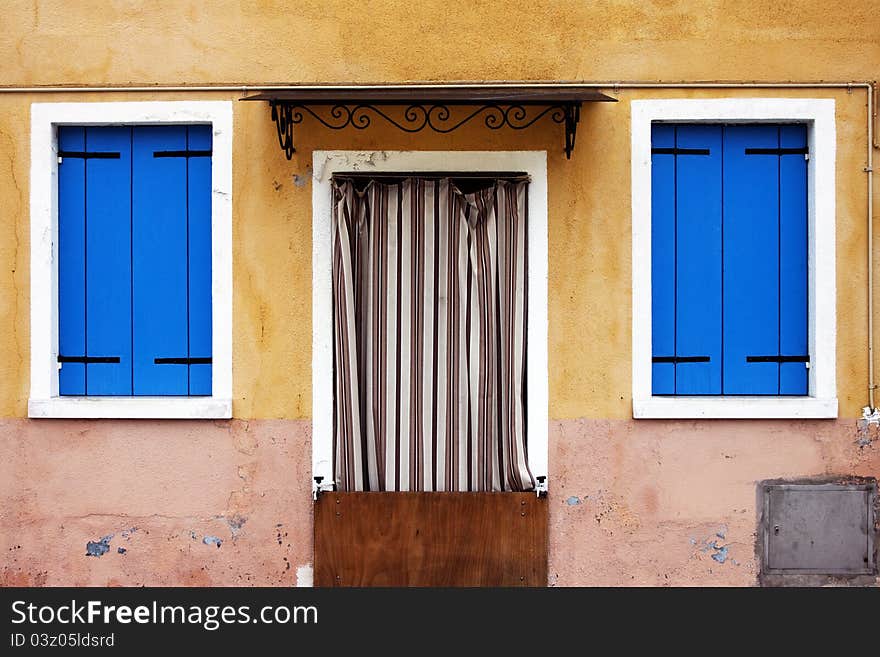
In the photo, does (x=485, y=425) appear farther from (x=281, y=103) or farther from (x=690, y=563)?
(x=281, y=103)

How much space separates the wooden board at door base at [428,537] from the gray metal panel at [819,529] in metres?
1.37

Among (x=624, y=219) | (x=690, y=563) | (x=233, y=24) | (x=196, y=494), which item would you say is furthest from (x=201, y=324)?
(x=690, y=563)

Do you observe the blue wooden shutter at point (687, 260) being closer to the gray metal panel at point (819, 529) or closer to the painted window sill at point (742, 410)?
the painted window sill at point (742, 410)

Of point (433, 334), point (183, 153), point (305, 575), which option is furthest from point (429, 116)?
point (305, 575)

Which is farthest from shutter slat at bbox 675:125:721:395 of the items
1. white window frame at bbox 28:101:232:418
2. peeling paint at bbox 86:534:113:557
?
peeling paint at bbox 86:534:113:557

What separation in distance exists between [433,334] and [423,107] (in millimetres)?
1275

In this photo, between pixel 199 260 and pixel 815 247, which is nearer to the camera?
pixel 815 247

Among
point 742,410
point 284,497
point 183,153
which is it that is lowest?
point 284,497

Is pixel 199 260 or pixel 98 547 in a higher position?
pixel 199 260

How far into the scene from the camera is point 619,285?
5117mm

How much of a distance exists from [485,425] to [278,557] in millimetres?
1389

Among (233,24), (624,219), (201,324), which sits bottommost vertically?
(201,324)

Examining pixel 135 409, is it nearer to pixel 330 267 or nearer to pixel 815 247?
pixel 330 267

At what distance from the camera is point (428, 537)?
16.6ft
